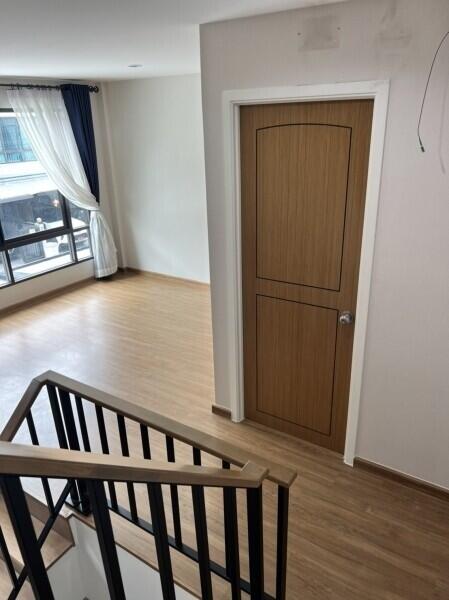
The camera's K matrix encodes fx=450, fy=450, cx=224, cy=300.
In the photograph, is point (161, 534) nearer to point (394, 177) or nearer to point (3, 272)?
Answer: point (394, 177)

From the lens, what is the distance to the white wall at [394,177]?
196 cm

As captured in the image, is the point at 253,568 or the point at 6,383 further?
the point at 6,383

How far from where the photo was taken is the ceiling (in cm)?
188

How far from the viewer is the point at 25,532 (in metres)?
0.87

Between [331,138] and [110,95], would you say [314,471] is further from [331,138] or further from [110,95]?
[110,95]

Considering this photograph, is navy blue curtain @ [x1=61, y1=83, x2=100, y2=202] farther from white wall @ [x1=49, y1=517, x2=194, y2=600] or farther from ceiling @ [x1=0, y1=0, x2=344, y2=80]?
white wall @ [x1=49, y1=517, x2=194, y2=600]

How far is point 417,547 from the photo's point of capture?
7.30 ft

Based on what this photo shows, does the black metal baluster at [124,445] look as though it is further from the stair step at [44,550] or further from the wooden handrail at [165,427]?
the stair step at [44,550]

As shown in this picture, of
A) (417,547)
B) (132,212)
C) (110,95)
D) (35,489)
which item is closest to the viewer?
(417,547)

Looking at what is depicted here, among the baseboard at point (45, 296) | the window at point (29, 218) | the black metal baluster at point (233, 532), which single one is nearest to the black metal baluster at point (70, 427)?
the black metal baluster at point (233, 532)

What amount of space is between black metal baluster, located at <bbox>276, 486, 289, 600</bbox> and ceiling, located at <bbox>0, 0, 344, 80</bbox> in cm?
197

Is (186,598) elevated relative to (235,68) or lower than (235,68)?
lower

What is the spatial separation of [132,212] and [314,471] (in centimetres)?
437

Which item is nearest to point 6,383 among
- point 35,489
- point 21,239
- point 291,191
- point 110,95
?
point 35,489
